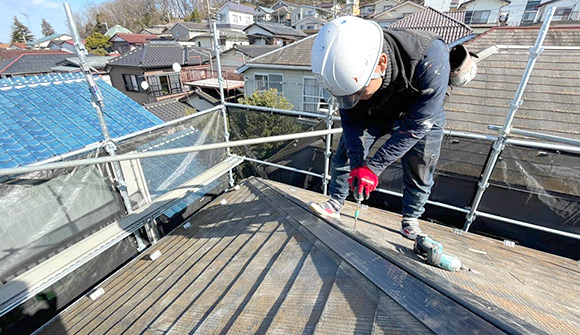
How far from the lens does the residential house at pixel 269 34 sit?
32.4 meters

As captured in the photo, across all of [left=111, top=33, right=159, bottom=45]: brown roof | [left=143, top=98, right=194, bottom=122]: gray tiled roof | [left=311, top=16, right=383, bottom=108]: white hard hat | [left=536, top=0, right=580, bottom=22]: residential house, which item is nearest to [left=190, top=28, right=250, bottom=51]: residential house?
[left=111, top=33, right=159, bottom=45]: brown roof

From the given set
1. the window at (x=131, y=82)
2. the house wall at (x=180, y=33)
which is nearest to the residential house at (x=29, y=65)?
the window at (x=131, y=82)

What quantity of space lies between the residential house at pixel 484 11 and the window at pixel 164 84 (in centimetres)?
3372

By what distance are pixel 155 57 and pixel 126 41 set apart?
24.5 metres

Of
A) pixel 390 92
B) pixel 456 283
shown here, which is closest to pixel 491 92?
pixel 390 92

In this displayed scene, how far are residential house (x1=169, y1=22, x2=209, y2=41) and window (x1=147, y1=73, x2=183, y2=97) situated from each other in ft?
71.3

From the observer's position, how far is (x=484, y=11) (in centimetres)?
2994

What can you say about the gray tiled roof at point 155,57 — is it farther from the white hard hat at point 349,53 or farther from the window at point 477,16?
the window at point 477,16

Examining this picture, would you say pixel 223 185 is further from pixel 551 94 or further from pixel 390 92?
pixel 551 94

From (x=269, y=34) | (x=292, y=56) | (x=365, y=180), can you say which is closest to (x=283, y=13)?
(x=269, y=34)

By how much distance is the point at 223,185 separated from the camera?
17.7ft

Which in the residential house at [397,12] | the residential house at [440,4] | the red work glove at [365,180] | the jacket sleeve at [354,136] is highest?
the residential house at [440,4]

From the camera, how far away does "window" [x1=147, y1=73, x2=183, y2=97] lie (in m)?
22.5

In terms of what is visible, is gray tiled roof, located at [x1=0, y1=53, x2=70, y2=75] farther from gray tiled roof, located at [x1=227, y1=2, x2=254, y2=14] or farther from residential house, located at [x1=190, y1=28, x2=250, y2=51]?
gray tiled roof, located at [x1=227, y1=2, x2=254, y2=14]
